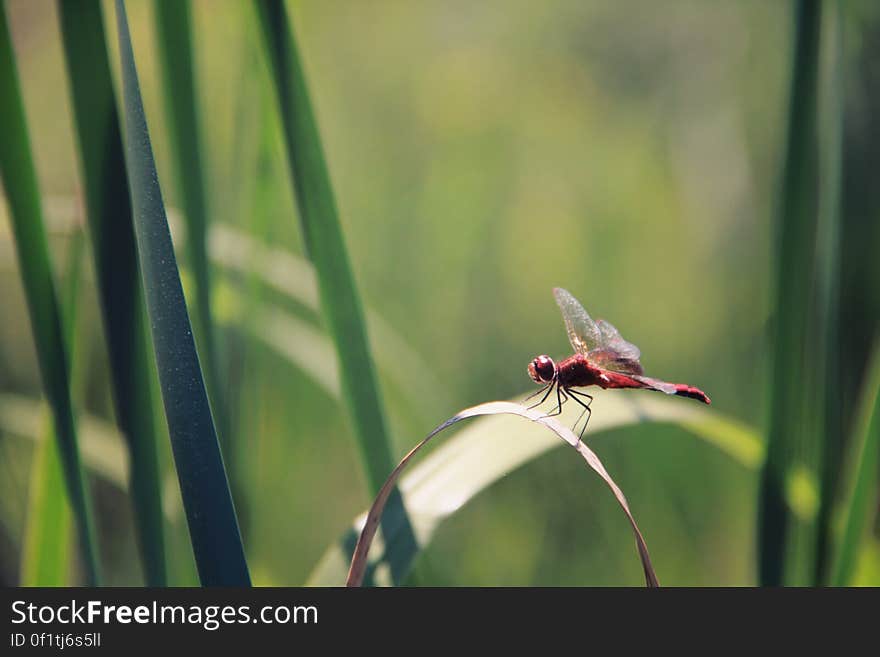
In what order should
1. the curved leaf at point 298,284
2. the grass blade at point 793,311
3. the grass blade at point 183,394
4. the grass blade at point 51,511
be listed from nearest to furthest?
the grass blade at point 183,394 < the grass blade at point 793,311 < the grass blade at point 51,511 < the curved leaf at point 298,284

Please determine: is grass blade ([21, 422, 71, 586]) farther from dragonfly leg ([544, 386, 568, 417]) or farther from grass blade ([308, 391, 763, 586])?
dragonfly leg ([544, 386, 568, 417])

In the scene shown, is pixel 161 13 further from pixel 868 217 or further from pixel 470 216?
pixel 868 217

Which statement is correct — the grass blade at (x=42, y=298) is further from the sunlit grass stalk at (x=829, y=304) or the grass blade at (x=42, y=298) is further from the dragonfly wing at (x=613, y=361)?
the sunlit grass stalk at (x=829, y=304)

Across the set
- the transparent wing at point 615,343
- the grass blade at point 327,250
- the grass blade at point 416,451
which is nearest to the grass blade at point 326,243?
the grass blade at point 327,250

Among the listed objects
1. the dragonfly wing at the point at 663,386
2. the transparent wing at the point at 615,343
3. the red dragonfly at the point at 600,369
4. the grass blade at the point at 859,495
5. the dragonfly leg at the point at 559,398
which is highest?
the transparent wing at the point at 615,343

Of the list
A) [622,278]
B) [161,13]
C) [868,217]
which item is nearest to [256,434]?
[161,13]

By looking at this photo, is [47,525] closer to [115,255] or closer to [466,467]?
[115,255]

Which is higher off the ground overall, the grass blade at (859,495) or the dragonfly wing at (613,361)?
the dragonfly wing at (613,361)
